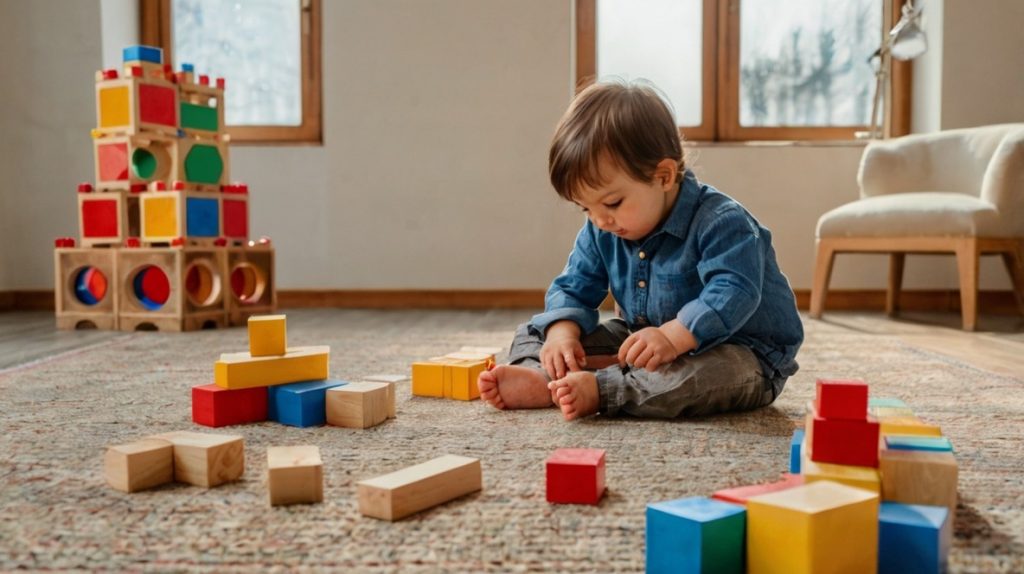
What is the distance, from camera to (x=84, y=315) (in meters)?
2.51

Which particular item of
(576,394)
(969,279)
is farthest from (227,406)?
(969,279)

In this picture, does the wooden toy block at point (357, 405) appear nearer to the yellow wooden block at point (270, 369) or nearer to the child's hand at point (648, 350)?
the yellow wooden block at point (270, 369)

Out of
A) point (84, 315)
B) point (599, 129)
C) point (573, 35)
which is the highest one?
point (573, 35)

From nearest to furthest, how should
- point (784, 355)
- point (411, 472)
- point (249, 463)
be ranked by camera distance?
point (411, 472) < point (249, 463) < point (784, 355)

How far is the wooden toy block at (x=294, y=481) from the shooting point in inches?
29.9

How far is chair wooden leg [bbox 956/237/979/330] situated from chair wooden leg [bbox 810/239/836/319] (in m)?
0.41

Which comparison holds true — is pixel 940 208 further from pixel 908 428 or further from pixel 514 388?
pixel 908 428

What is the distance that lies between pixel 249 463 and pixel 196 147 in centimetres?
195

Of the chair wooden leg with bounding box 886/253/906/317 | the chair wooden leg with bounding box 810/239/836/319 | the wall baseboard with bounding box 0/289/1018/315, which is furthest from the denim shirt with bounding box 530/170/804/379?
the chair wooden leg with bounding box 886/253/906/317

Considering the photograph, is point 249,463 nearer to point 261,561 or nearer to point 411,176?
point 261,561

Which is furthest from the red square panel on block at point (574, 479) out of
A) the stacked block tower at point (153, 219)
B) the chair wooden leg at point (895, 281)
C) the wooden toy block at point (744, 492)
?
the chair wooden leg at point (895, 281)

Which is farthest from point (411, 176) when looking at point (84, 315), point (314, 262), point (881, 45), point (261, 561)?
point (261, 561)

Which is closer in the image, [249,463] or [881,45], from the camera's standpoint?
[249,463]

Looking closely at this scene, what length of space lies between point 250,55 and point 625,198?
274 cm
